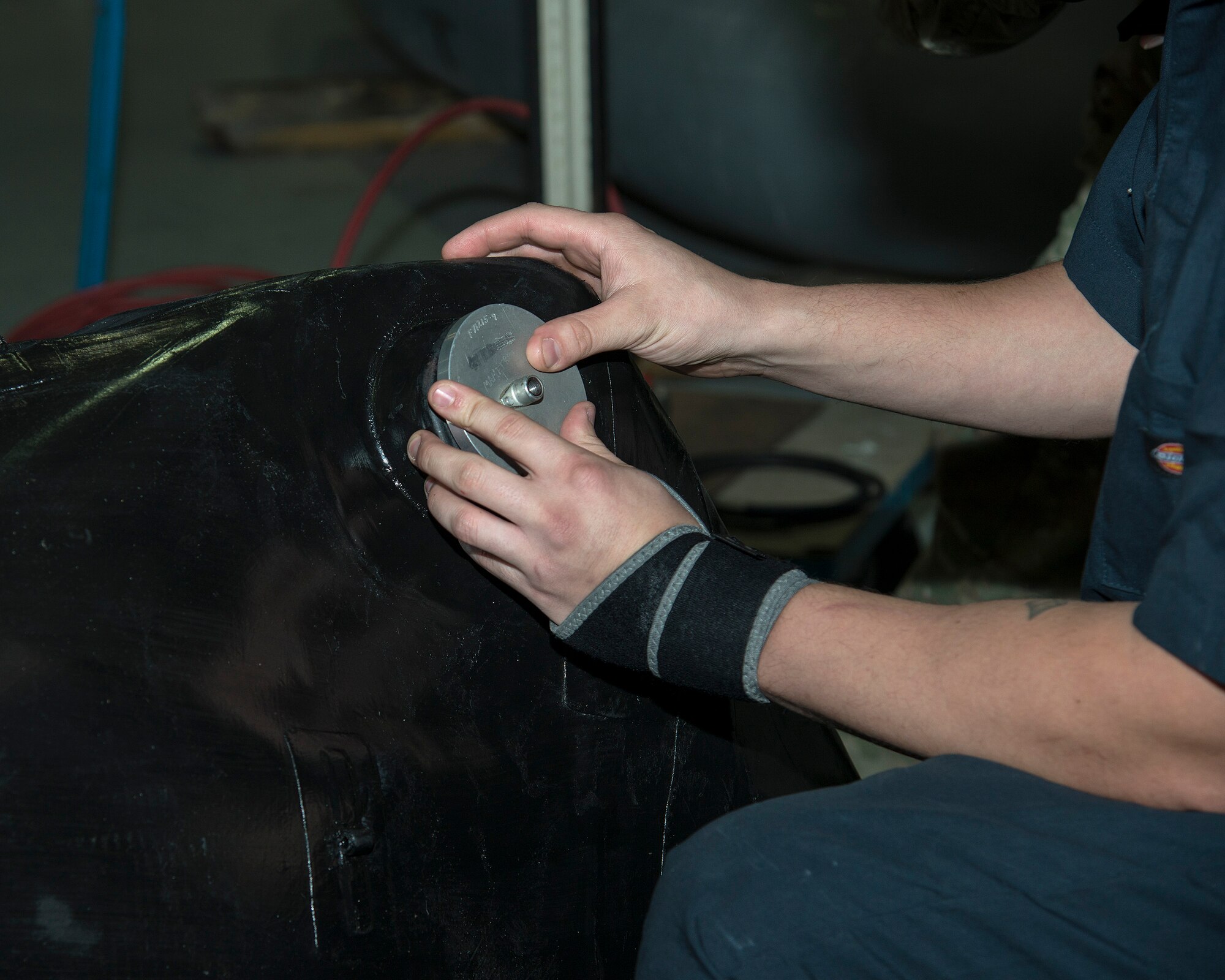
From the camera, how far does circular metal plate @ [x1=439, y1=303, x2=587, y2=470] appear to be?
677mm

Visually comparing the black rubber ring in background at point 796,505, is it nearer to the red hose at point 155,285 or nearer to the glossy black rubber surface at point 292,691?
the red hose at point 155,285

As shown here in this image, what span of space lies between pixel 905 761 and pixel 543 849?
Result: 3.10 feet

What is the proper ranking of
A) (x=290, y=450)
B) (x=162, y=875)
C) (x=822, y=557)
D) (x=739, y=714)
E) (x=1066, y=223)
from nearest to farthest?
(x=162, y=875), (x=290, y=450), (x=739, y=714), (x=1066, y=223), (x=822, y=557)

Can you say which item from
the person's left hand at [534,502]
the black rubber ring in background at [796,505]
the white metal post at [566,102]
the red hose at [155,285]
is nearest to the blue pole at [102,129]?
the red hose at [155,285]

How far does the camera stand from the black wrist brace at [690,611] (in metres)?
0.64

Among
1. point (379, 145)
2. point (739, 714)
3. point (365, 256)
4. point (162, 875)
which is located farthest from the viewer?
point (379, 145)

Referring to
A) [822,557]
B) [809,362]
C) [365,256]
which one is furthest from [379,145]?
[809,362]

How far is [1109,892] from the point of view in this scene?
0.58m

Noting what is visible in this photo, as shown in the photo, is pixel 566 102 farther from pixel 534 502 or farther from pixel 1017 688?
pixel 1017 688

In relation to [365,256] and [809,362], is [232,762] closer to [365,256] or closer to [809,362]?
[809,362]

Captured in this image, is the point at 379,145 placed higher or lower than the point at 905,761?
higher

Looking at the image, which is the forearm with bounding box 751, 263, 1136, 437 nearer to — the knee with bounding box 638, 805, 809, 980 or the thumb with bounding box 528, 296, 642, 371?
the thumb with bounding box 528, 296, 642, 371

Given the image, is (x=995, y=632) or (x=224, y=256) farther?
(x=224, y=256)

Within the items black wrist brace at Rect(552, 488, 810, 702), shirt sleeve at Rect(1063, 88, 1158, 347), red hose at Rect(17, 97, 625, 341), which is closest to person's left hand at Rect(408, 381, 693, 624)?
black wrist brace at Rect(552, 488, 810, 702)
